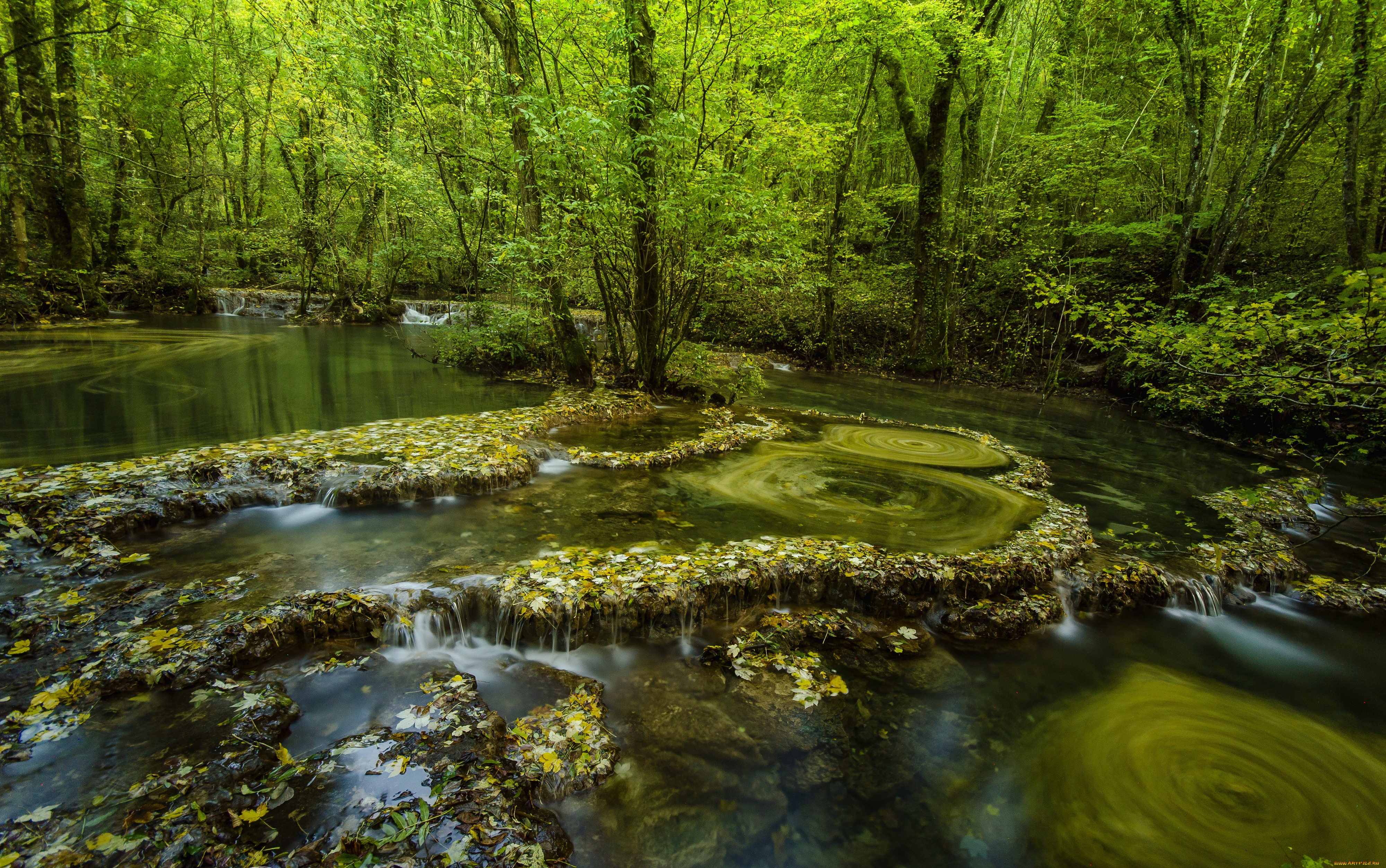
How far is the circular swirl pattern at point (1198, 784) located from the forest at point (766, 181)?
2.67 m

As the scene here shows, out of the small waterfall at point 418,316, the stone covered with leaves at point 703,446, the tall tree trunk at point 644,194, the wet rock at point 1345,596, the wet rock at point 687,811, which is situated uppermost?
the tall tree trunk at point 644,194

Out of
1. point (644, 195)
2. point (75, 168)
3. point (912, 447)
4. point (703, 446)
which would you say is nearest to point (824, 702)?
point (703, 446)

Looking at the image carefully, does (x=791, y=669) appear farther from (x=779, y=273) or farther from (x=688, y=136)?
(x=688, y=136)

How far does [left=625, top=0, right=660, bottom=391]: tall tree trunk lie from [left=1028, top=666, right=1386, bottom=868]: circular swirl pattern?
854cm

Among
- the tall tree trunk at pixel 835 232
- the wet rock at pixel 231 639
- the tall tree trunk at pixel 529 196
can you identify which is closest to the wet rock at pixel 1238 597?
the wet rock at pixel 231 639

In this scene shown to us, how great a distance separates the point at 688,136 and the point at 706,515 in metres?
6.52

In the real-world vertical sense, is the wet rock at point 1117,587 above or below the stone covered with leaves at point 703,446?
below

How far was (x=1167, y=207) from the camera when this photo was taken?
1867 cm

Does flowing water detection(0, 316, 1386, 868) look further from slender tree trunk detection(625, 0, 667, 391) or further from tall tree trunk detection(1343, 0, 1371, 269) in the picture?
tall tree trunk detection(1343, 0, 1371, 269)

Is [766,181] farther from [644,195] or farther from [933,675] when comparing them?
[933,675]

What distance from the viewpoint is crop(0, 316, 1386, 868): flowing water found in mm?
3068

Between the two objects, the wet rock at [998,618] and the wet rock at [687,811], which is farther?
the wet rock at [998,618]

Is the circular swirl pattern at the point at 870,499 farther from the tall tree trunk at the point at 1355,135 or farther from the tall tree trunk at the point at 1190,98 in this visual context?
the tall tree trunk at the point at 1190,98

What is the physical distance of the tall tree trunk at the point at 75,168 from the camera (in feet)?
50.2
